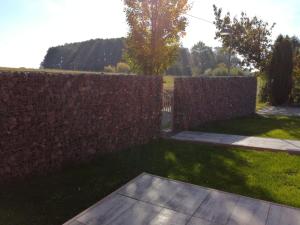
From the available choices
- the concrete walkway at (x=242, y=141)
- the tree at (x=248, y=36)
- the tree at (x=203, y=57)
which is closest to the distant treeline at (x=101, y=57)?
the tree at (x=203, y=57)

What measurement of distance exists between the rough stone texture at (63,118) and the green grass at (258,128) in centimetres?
362

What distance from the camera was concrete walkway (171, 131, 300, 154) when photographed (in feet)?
25.8

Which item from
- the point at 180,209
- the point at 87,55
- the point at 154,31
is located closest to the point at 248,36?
the point at 154,31

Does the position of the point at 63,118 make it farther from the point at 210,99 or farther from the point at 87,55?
the point at 87,55

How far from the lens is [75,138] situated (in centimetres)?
602

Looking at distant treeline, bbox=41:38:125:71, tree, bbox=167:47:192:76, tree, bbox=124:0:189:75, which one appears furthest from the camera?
distant treeline, bbox=41:38:125:71

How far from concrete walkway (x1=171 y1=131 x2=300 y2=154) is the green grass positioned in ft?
2.45

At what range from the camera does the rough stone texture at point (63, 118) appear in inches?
190

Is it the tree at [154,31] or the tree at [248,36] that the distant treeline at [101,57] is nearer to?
the tree at [248,36]

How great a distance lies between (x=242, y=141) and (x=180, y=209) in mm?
4852

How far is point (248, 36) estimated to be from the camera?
832 inches

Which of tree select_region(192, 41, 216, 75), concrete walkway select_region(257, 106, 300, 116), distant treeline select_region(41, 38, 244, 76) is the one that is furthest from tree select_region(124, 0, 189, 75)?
tree select_region(192, 41, 216, 75)

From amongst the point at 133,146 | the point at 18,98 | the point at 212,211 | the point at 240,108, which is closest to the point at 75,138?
the point at 18,98

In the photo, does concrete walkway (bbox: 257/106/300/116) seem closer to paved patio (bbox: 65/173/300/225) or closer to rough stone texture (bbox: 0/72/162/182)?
rough stone texture (bbox: 0/72/162/182)
